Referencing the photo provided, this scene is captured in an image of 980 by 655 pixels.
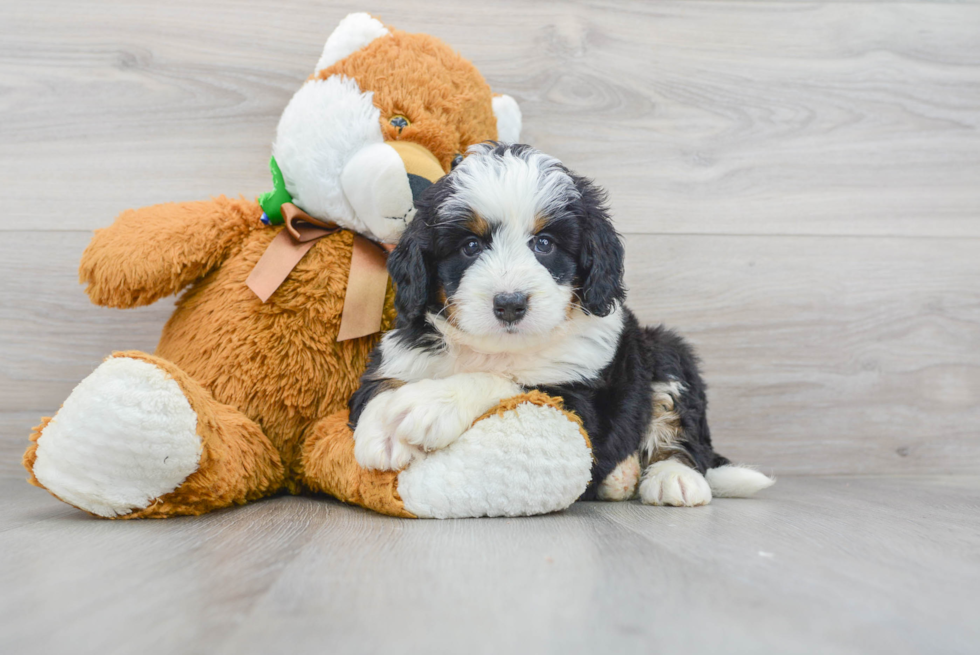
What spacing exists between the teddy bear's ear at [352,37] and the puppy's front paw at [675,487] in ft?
3.96

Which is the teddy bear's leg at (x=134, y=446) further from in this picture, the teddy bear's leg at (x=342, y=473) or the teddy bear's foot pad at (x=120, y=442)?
the teddy bear's leg at (x=342, y=473)

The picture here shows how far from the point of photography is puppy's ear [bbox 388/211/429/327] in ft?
4.53

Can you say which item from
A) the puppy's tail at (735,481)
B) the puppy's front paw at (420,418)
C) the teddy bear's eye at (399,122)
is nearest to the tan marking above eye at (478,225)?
the puppy's front paw at (420,418)

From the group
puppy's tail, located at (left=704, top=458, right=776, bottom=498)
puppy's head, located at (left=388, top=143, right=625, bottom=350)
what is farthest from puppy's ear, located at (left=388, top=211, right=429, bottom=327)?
puppy's tail, located at (left=704, top=458, right=776, bottom=498)

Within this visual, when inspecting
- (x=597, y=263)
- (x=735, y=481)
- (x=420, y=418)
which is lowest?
(x=735, y=481)

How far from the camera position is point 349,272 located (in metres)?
1.63

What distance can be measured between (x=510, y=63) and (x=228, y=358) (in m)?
1.18

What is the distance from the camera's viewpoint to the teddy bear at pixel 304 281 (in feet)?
4.39

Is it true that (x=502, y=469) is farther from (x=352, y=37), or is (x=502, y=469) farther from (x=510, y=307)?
(x=352, y=37)

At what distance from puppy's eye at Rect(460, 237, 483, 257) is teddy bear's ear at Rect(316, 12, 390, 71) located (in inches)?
25.5

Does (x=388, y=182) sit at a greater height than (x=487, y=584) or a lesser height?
greater

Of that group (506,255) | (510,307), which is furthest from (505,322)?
(506,255)

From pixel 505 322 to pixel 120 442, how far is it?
27.8 inches

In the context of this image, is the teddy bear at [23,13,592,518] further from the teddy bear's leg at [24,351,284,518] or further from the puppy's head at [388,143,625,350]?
the puppy's head at [388,143,625,350]
